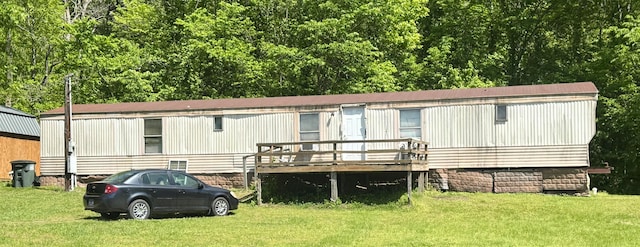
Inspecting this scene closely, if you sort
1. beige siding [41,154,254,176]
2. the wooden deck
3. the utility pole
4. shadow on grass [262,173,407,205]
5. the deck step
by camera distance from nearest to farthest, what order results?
the wooden deck → shadow on grass [262,173,407,205] → the deck step → the utility pole → beige siding [41,154,254,176]

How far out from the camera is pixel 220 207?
55.9 feet

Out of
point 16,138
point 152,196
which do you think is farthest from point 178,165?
point 16,138

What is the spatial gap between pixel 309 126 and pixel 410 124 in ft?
10.9

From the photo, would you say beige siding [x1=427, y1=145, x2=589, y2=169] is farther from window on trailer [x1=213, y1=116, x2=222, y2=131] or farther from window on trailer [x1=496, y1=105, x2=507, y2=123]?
window on trailer [x1=213, y1=116, x2=222, y2=131]

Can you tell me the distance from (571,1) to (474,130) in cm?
1464

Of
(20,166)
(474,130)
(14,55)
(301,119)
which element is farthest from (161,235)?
(14,55)

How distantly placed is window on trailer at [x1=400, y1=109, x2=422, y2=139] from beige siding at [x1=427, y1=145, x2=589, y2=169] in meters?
0.76

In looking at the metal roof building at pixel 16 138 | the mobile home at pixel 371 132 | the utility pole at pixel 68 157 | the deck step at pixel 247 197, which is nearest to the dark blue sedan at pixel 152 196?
the deck step at pixel 247 197

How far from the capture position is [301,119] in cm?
2270

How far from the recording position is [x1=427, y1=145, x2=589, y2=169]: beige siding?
2073cm

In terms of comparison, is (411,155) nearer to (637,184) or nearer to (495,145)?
(495,145)

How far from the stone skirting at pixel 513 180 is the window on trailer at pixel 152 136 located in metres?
9.43

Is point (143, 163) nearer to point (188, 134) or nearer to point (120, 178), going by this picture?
point (188, 134)

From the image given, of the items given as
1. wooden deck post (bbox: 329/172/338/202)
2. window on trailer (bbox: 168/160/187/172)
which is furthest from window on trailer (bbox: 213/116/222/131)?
wooden deck post (bbox: 329/172/338/202)
